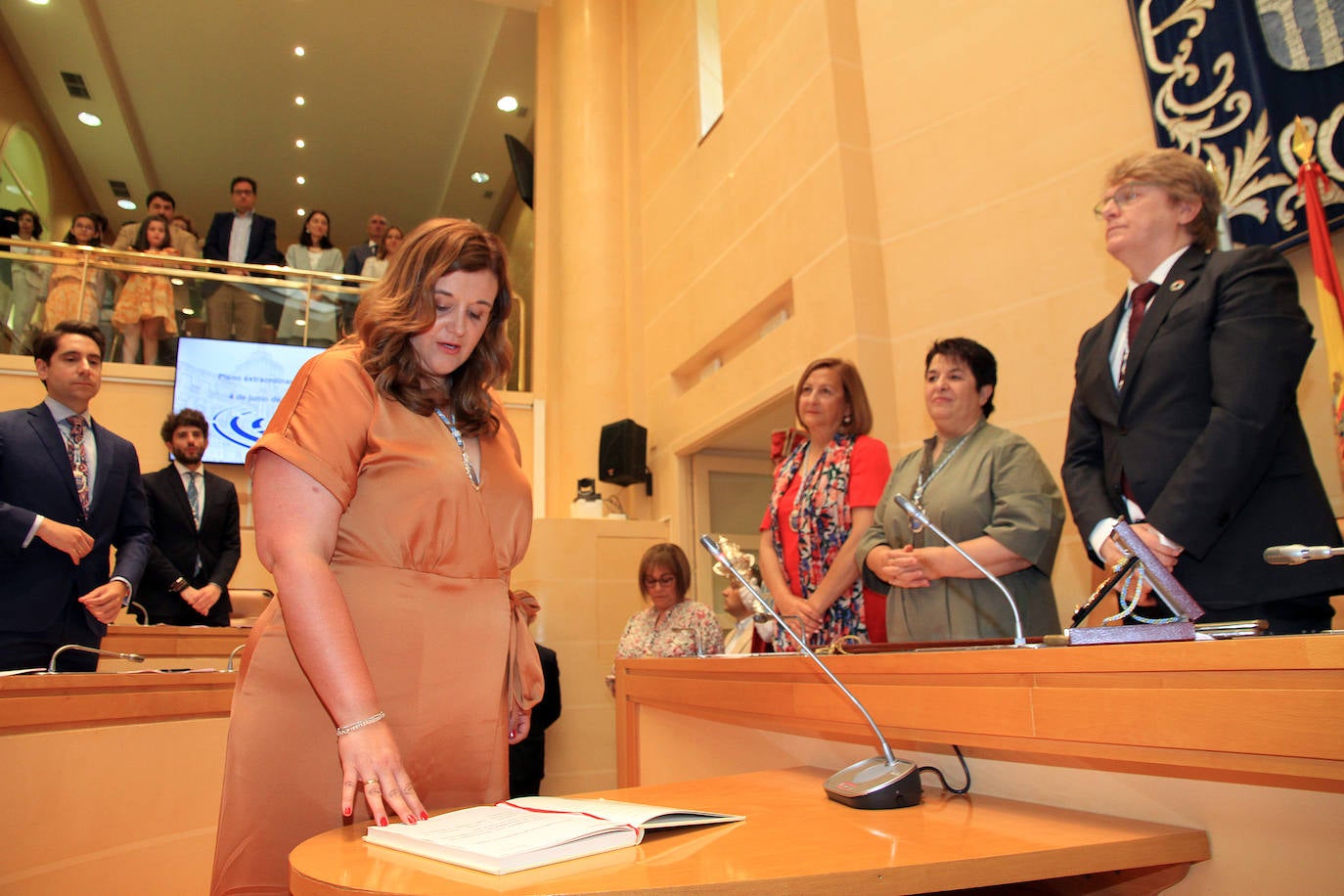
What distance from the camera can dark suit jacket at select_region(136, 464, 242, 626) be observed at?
12.5 feet

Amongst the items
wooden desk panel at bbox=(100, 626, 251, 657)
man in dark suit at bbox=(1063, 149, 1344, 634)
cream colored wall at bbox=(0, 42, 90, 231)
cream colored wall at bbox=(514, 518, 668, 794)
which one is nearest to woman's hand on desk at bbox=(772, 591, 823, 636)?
man in dark suit at bbox=(1063, 149, 1344, 634)

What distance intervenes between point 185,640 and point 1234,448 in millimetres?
3370

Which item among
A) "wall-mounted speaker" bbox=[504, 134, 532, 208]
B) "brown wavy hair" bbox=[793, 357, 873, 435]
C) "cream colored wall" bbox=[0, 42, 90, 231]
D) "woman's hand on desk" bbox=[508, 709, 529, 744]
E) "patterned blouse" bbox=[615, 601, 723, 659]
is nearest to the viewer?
"woman's hand on desk" bbox=[508, 709, 529, 744]

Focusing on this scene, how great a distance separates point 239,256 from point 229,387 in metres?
1.25

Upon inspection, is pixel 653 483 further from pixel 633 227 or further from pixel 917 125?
pixel 917 125

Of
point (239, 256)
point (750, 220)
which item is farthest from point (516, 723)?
point (239, 256)

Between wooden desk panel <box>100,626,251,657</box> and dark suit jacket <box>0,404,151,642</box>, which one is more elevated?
dark suit jacket <box>0,404,151,642</box>

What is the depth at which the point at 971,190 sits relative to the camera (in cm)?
369

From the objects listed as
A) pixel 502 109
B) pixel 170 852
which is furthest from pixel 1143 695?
pixel 502 109

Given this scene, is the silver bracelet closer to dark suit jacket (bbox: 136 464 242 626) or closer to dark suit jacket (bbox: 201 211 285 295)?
dark suit jacket (bbox: 136 464 242 626)

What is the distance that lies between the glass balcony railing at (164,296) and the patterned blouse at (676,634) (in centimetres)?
303

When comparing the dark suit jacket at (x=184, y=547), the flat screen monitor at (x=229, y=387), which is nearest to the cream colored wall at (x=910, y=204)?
the dark suit jacket at (x=184, y=547)

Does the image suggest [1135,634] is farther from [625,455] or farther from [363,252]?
[363,252]

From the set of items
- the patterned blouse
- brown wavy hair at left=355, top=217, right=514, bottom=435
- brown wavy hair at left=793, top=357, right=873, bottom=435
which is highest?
brown wavy hair at left=793, top=357, right=873, bottom=435
